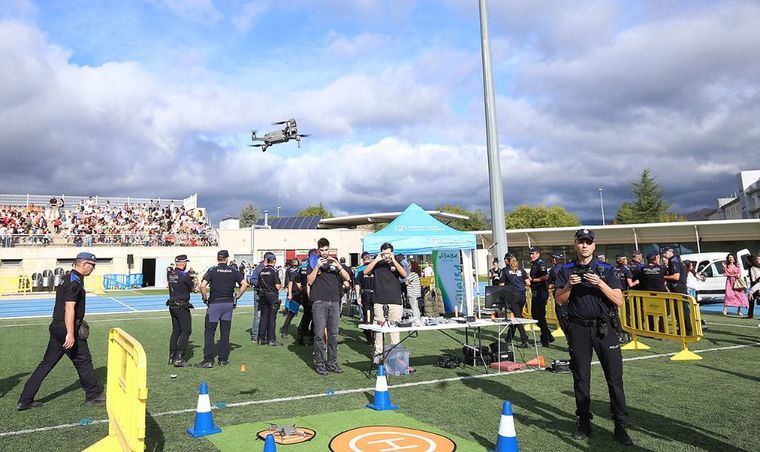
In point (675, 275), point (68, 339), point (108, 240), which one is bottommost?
point (68, 339)

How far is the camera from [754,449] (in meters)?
4.46

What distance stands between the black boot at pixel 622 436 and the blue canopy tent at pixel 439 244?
5304 millimetres

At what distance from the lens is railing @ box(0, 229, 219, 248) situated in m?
37.6

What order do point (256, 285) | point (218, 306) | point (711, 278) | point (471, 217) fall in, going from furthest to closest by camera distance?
point (471, 217) → point (711, 278) → point (256, 285) → point (218, 306)

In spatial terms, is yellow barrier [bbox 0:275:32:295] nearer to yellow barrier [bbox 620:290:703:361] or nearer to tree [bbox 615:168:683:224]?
yellow barrier [bbox 620:290:703:361]

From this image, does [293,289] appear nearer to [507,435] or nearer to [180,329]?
[180,329]

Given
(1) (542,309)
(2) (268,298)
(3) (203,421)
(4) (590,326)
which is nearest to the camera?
(4) (590,326)

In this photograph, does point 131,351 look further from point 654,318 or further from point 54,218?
point 54,218

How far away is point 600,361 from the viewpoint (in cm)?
487

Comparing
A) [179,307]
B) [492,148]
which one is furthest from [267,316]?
[492,148]

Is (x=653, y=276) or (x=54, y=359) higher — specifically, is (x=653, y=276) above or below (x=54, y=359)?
above

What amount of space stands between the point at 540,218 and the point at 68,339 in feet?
256

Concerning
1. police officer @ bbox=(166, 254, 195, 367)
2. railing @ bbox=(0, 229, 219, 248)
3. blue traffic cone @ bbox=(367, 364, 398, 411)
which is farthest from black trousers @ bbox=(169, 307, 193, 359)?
railing @ bbox=(0, 229, 219, 248)

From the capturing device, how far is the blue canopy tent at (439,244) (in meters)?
11.5
